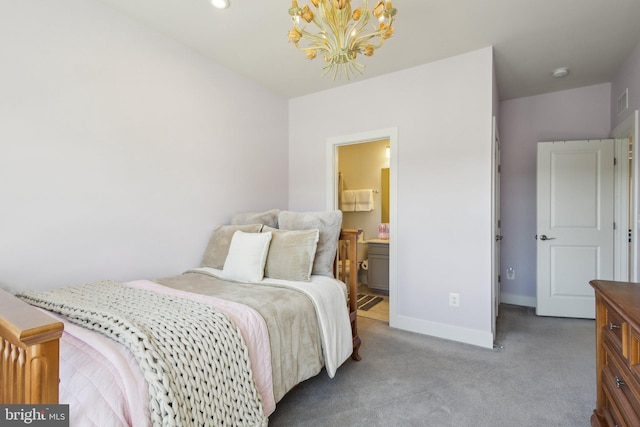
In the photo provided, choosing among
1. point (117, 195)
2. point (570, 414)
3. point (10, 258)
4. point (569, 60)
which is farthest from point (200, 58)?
point (570, 414)

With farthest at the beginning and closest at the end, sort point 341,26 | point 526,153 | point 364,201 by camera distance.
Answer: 1. point 364,201
2. point 526,153
3. point 341,26

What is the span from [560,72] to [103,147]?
4132mm

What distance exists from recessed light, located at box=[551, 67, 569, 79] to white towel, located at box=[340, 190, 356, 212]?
2.81 meters

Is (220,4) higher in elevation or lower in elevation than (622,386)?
higher

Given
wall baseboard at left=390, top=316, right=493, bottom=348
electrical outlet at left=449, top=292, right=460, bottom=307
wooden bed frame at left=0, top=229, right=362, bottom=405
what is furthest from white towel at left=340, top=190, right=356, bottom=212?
wooden bed frame at left=0, top=229, right=362, bottom=405

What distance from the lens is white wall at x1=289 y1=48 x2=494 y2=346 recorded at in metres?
2.57

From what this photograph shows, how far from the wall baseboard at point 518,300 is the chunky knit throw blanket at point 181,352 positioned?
3.58 m

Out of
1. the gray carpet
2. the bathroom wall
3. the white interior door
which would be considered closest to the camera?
the gray carpet

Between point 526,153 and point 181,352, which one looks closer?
point 181,352

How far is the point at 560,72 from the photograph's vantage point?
117 inches

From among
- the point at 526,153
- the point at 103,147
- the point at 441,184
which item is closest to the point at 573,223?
the point at 526,153

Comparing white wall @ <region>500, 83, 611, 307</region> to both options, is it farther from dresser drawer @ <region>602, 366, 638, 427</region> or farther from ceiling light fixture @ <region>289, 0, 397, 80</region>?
ceiling light fixture @ <region>289, 0, 397, 80</region>

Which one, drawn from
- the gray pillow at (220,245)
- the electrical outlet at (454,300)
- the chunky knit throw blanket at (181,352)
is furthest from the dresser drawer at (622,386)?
the gray pillow at (220,245)

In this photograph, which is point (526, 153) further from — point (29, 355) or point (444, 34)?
point (29, 355)
